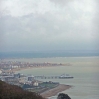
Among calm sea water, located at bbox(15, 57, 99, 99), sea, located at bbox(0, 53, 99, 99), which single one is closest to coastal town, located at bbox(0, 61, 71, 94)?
sea, located at bbox(0, 53, 99, 99)

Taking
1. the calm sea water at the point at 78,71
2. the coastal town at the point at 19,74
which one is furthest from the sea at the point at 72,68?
the coastal town at the point at 19,74

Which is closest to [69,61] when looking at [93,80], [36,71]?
[36,71]

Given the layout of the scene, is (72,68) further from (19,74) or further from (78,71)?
(19,74)

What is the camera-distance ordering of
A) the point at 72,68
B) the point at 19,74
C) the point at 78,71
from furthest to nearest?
1. the point at 72,68
2. the point at 78,71
3. the point at 19,74

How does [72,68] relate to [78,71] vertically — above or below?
above

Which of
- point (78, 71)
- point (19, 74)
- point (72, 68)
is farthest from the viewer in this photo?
point (72, 68)

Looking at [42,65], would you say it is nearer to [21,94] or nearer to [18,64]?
[18,64]

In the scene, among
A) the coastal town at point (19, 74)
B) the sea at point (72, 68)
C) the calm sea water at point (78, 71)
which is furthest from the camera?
the sea at point (72, 68)

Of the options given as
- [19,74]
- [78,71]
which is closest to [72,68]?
[78,71]

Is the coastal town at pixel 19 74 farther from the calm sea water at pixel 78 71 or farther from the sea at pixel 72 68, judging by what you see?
the calm sea water at pixel 78 71

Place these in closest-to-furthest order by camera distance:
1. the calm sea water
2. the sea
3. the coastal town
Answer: the calm sea water → the coastal town → the sea

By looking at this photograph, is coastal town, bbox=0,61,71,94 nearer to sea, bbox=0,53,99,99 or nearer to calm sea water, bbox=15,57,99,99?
sea, bbox=0,53,99,99
